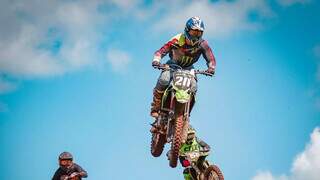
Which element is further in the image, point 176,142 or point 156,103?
point 156,103

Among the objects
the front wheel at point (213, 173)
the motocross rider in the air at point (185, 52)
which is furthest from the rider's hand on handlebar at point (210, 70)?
the front wheel at point (213, 173)

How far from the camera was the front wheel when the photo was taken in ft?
42.6

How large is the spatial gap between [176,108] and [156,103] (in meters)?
A: 1.00

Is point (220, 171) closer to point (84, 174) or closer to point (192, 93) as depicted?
point (192, 93)

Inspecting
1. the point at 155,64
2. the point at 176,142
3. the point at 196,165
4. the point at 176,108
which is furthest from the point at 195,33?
the point at 196,165

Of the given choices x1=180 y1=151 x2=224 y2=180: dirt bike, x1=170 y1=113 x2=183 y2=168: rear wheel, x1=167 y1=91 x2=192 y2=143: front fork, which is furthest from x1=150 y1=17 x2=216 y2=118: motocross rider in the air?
x1=180 y1=151 x2=224 y2=180: dirt bike

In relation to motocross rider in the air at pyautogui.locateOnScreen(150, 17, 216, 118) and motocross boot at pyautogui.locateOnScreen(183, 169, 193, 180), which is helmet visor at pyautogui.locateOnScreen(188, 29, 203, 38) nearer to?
motocross rider in the air at pyautogui.locateOnScreen(150, 17, 216, 118)

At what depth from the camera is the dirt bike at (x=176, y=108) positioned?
13.7 metres

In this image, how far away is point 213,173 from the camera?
1341 centimetres

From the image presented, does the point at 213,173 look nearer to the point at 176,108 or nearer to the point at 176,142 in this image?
the point at 176,142

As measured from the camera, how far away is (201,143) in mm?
14625

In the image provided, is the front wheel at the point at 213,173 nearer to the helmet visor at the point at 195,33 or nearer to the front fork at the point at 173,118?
the front fork at the point at 173,118

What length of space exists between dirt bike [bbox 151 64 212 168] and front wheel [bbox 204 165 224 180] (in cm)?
85

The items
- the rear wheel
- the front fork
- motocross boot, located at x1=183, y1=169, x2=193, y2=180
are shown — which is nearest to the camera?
the rear wheel
